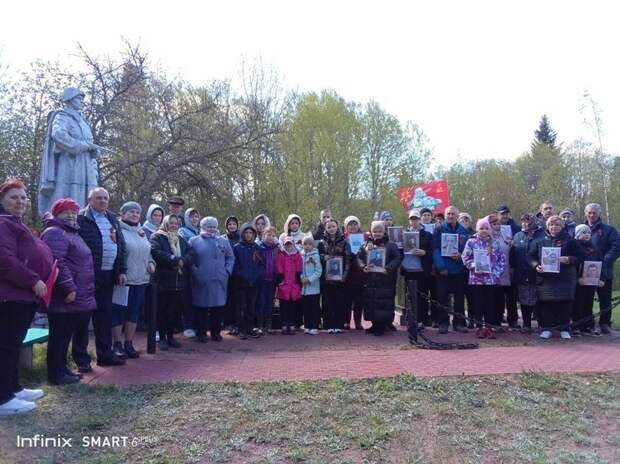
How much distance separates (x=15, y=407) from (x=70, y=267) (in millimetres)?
1464

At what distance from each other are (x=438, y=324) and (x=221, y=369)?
469cm

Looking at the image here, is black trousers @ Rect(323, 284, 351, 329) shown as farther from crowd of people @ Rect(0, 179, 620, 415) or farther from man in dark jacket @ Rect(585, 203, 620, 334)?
man in dark jacket @ Rect(585, 203, 620, 334)

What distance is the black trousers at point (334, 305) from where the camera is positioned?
981cm

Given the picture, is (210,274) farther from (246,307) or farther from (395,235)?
(395,235)

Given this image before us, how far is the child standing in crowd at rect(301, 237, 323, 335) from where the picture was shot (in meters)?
9.62

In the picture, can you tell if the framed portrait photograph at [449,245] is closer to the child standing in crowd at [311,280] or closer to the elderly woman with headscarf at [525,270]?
the elderly woman with headscarf at [525,270]

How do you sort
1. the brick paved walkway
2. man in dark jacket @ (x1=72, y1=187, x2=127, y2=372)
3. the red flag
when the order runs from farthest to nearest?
1. the red flag
2. man in dark jacket @ (x1=72, y1=187, x2=127, y2=372)
3. the brick paved walkway

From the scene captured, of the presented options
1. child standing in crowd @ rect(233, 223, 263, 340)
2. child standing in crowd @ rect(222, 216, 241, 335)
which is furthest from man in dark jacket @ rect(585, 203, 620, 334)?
child standing in crowd @ rect(222, 216, 241, 335)

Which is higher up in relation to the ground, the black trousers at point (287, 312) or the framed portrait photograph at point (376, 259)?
the framed portrait photograph at point (376, 259)

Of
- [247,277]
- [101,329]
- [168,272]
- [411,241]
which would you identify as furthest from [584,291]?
[101,329]

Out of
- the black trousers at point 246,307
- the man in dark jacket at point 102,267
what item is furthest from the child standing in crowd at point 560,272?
the man in dark jacket at point 102,267

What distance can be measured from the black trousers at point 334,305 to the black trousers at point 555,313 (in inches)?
130

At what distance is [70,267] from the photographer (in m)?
5.88

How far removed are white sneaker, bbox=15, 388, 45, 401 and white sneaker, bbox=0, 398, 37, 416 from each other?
22cm
